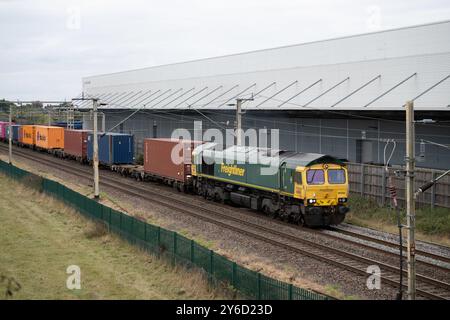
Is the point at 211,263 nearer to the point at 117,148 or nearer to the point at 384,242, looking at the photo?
the point at 384,242

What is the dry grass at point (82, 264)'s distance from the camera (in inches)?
665

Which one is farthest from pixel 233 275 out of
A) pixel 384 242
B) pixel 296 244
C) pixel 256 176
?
pixel 256 176

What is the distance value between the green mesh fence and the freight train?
25.5ft

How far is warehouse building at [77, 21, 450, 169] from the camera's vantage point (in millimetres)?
33281

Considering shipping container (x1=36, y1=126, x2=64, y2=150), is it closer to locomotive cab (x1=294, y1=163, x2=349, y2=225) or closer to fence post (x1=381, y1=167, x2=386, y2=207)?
fence post (x1=381, y1=167, x2=386, y2=207)

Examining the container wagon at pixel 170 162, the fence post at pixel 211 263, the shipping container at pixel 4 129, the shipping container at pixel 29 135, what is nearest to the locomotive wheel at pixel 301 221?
the fence post at pixel 211 263

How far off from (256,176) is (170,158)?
11370 millimetres

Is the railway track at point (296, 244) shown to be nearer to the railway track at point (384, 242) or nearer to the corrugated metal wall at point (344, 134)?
the railway track at point (384, 242)

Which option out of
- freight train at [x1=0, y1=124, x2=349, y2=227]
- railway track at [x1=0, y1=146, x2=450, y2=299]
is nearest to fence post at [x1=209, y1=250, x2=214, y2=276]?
railway track at [x1=0, y1=146, x2=450, y2=299]

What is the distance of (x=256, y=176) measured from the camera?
2903cm

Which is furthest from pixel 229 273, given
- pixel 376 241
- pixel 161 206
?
pixel 161 206

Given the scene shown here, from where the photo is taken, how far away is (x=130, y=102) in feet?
241
